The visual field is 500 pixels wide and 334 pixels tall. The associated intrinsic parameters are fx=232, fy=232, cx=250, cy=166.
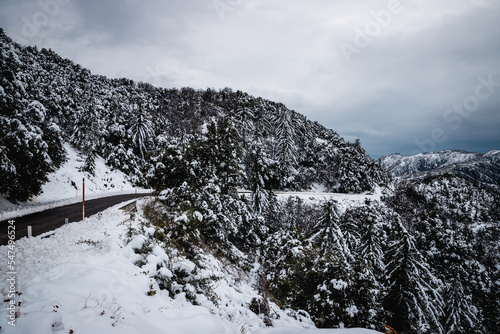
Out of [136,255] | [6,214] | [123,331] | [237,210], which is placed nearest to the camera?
[123,331]

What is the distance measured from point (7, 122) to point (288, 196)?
90.3 ft

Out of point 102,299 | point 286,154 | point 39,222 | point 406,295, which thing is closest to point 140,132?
point 286,154

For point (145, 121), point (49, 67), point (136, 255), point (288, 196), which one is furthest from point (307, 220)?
point (49, 67)

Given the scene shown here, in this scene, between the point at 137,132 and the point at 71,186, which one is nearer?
the point at 71,186

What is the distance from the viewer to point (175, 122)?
58.9 meters

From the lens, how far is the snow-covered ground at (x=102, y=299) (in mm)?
3297

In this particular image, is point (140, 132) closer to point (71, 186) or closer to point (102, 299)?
point (71, 186)

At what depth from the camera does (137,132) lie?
1731 inches

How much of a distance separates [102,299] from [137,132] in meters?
45.0

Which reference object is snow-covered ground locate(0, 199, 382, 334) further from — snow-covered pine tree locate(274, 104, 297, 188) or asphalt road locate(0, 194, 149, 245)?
snow-covered pine tree locate(274, 104, 297, 188)

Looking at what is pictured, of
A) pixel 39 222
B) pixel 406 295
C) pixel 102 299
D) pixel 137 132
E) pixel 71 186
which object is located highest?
pixel 137 132

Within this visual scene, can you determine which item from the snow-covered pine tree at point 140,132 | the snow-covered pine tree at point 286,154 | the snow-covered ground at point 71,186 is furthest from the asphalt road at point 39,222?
the snow-covered pine tree at point 286,154

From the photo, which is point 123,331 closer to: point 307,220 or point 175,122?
point 307,220

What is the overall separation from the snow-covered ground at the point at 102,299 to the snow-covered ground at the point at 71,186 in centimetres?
945
